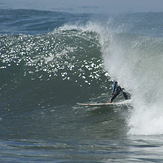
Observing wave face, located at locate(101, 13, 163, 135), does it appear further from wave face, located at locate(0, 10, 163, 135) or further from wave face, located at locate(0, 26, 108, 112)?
wave face, located at locate(0, 26, 108, 112)

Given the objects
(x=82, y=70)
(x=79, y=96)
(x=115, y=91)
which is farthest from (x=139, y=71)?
(x=115, y=91)

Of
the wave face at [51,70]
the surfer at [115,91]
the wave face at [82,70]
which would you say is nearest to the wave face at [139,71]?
the wave face at [82,70]

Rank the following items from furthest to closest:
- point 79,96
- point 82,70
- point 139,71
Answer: point 82,70 → point 139,71 → point 79,96

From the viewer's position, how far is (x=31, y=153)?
11.8 metres

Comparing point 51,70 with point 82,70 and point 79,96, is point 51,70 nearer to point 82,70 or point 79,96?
point 82,70

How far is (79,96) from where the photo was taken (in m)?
23.6

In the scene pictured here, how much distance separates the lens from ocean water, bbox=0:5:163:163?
12.7 metres

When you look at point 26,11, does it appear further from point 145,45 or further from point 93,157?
point 93,157

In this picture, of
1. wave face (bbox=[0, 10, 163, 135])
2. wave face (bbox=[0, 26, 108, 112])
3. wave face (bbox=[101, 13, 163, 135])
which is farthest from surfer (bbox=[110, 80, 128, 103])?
wave face (bbox=[0, 26, 108, 112])

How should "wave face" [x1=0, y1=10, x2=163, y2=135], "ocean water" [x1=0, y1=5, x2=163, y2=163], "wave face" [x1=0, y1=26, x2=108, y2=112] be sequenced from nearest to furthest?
1. "ocean water" [x1=0, y1=5, x2=163, y2=163]
2. "wave face" [x1=0, y1=10, x2=163, y2=135]
3. "wave face" [x1=0, y1=26, x2=108, y2=112]

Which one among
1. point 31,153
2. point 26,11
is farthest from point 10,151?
point 26,11

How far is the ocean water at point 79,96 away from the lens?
12670 millimetres

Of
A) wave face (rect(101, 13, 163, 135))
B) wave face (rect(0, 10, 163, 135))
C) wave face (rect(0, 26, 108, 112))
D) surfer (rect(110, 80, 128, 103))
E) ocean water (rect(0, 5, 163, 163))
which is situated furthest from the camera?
wave face (rect(0, 26, 108, 112))

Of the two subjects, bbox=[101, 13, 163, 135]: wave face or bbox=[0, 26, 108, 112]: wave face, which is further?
bbox=[0, 26, 108, 112]: wave face
